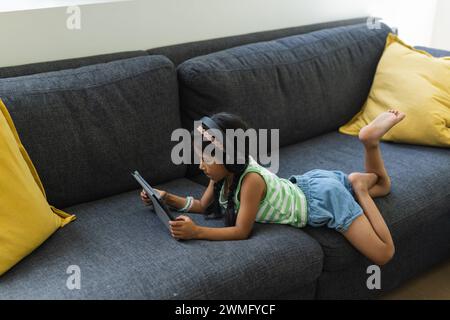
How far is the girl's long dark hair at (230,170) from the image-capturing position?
1.58 metres

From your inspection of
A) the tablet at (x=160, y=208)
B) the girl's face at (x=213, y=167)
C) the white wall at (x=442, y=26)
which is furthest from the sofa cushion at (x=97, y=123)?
the white wall at (x=442, y=26)

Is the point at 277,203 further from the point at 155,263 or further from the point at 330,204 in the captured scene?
the point at 155,263

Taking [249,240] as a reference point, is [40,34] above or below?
above

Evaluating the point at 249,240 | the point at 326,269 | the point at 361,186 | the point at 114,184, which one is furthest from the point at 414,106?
Answer: the point at 114,184

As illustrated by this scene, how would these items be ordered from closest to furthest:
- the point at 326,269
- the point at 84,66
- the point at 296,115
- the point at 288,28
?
the point at 326,269 → the point at 84,66 → the point at 296,115 → the point at 288,28

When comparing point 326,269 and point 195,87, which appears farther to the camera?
point 195,87

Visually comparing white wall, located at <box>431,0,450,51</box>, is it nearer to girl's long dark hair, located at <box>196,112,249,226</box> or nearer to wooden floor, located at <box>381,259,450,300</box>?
wooden floor, located at <box>381,259,450,300</box>

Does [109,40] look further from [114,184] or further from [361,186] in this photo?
[361,186]

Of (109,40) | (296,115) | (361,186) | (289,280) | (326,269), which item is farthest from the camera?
(296,115)

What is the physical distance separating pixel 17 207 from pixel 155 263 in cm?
41

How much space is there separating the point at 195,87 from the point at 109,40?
0.40m

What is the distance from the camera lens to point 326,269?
167cm

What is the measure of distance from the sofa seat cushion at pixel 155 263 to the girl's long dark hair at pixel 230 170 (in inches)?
1.7

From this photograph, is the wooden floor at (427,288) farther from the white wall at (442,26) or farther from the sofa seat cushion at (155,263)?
the white wall at (442,26)
